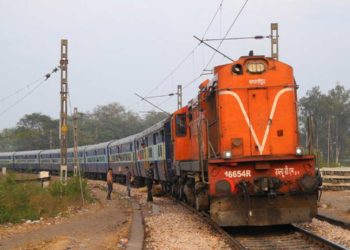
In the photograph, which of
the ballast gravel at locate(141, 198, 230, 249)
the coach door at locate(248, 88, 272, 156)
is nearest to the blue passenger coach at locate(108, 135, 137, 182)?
the ballast gravel at locate(141, 198, 230, 249)

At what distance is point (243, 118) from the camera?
11.5m

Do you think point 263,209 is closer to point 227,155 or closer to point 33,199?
point 227,155

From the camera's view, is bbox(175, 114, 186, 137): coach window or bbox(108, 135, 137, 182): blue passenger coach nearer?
bbox(175, 114, 186, 137): coach window

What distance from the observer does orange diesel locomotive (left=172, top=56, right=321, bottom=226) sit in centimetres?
1085

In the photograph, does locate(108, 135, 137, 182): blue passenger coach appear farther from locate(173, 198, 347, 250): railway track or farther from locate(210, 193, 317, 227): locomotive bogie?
locate(210, 193, 317, 227): locomotive bogie

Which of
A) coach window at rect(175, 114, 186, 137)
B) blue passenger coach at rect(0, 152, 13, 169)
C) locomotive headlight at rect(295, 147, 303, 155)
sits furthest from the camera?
blue passenger coach at rect(0, 152, 13, 169)

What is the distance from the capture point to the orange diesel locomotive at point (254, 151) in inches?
427

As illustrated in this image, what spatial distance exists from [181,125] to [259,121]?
5798 mm

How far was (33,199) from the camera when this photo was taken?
19.8 m

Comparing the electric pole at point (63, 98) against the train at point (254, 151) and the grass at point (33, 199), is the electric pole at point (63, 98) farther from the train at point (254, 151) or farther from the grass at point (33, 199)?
the train at point (254, 151)

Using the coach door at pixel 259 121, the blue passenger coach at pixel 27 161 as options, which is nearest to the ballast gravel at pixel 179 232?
the coach door at pixel 259 121

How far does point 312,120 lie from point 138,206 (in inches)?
391

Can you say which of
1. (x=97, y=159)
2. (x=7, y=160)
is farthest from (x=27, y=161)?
(x=97, y=159)

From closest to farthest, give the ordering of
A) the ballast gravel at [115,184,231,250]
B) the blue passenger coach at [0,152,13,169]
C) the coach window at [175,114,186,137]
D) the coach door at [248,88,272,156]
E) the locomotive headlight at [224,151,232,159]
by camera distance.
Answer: the ballast gravel at [115,184,231,250], the locomotive headlight at [224,151,232,159], the coach door at [248,88,272,156], the coach window at [175,114,186,137], the blue passenger coach at [0,152,13,169]
